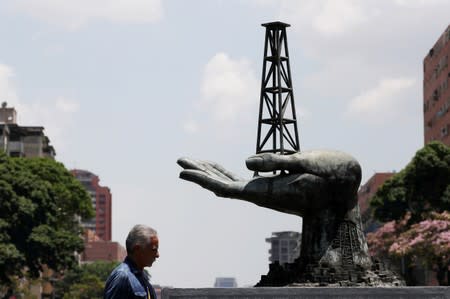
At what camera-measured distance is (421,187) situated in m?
71.8

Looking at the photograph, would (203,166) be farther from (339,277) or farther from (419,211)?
(419,211)

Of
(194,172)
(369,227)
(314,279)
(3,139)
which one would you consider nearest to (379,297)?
(314,279)

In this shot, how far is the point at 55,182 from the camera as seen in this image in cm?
7988

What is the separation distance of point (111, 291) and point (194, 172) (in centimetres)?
1165

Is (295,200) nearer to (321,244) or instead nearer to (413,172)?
(321,244)

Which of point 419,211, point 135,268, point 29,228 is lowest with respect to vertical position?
point 135,268

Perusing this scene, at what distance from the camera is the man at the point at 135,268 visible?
10.2 meters

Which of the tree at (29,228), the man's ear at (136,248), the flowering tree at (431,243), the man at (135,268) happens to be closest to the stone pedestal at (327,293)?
the man at (135,268)

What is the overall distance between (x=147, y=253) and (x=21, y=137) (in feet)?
364

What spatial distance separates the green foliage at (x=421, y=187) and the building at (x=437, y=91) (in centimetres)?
1593

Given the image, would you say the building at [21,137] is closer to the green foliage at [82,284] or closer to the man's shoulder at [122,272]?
the green foliage at [82,284]

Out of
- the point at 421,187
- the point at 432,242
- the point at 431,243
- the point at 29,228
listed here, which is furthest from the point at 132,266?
the point at 421,187

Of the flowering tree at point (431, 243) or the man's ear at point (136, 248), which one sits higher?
the flowering tree at point (431, 243)

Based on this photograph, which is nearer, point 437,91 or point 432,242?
point 432,242
